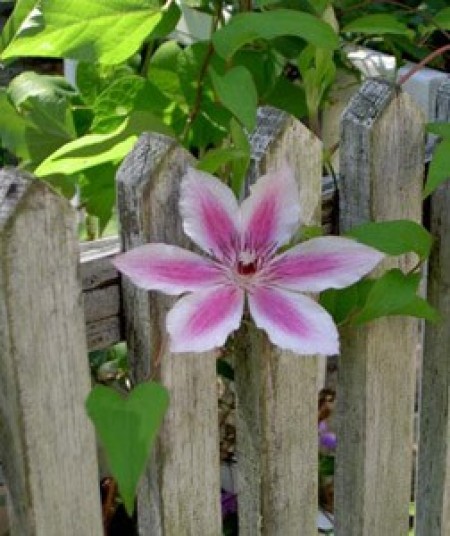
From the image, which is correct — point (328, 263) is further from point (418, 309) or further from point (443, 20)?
point (443, 20)

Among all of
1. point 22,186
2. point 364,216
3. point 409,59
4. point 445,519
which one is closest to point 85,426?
point 22,186

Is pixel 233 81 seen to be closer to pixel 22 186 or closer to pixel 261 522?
pixel 22 186

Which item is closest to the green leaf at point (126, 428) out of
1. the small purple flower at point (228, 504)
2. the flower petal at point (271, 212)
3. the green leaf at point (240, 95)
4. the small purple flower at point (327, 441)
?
the flower petal at point (271, 212)

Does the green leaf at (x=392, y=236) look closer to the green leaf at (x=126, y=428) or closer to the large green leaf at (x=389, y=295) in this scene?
the large green leaf at (x=389, y=295)

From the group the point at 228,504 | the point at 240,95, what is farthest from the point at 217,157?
the point at 228,504

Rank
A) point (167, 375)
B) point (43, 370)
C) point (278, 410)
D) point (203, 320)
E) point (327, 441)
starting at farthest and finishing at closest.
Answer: point (327, 441) → point (278, 410) → point (167, 375) → point (43, 370) → point (203, 320)

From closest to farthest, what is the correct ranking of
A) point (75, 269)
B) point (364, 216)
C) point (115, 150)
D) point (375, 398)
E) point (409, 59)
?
point (75, 269)
point (115, 150)
point (364, 216)
point (375, 398)
point (409, 59)

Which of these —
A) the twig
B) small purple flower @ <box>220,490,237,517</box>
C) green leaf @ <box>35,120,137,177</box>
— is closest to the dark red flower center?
green leaf @ <box>35,120,137,177</box>

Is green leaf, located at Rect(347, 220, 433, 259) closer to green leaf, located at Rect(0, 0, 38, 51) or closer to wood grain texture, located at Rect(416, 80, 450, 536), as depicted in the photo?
wood grain texture, located at Rect(416, 80, 450, 536)
